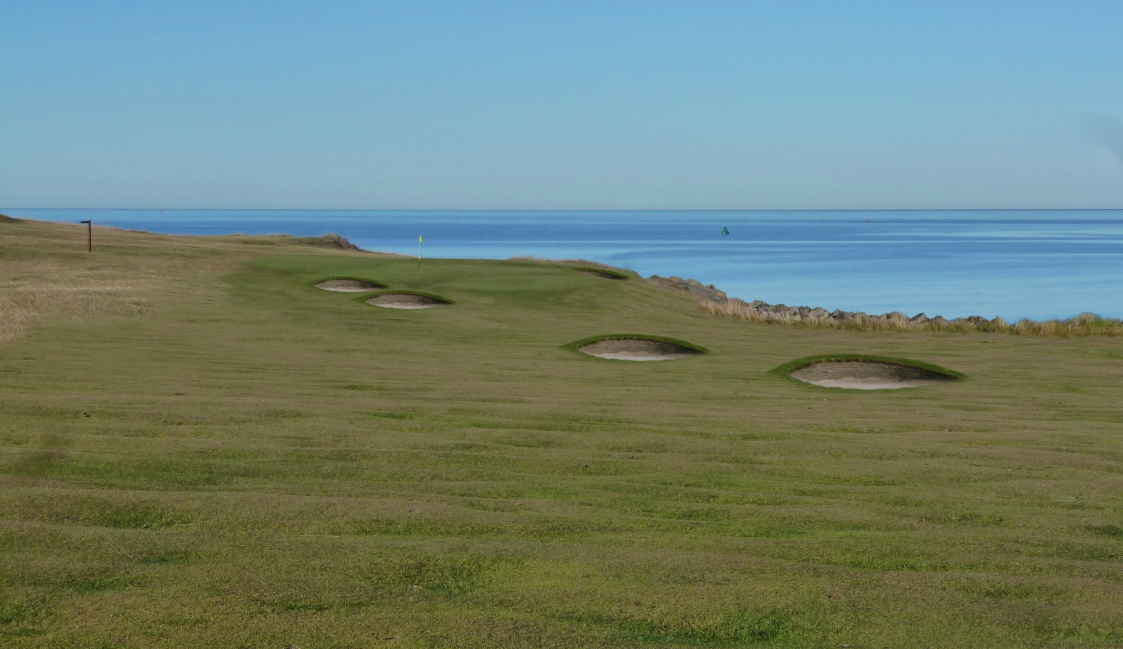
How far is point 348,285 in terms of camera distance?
36312 millimetres

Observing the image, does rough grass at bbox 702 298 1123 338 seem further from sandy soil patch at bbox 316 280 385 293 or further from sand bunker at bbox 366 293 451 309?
sandy soil patch at bbox 316 280 385 293

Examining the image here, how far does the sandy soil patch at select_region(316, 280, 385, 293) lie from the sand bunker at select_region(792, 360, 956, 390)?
1922 centimetres

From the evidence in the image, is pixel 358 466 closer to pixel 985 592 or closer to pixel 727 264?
pixel 985 592

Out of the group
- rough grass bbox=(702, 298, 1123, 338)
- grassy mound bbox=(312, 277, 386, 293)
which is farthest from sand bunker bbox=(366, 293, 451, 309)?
rough grass bbox=(702, 298, 1123, 338)

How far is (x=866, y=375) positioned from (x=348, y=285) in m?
20.9

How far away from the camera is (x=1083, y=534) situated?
26.0ft

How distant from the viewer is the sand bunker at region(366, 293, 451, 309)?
32688 mm

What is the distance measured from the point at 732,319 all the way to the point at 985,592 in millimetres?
29451

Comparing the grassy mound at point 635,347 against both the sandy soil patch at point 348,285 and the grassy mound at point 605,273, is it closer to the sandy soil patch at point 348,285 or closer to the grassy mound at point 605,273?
the sandy soil patch at point 348,285

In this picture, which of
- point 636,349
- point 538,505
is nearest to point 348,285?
point 636,349

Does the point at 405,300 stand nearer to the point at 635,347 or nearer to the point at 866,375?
the point at 635,347

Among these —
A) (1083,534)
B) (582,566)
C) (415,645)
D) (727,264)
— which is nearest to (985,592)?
(1083,534)

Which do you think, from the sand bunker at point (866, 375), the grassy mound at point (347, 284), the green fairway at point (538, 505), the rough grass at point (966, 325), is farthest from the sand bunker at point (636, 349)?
the grassy mound at point (347, 284)

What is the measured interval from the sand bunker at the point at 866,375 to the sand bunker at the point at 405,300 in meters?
14.9
